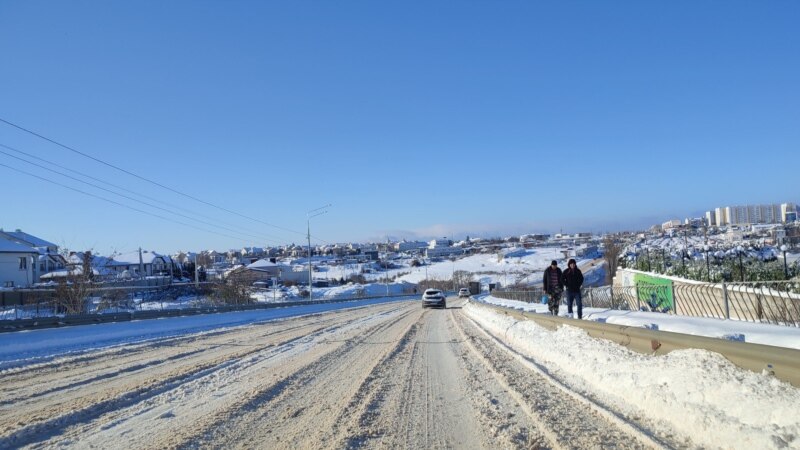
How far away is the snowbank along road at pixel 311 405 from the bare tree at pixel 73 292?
25.1m

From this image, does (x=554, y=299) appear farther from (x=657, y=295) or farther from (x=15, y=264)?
(x=15, y=264)

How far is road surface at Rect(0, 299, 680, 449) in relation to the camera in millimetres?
5742

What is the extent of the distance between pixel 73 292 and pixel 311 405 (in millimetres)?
33788

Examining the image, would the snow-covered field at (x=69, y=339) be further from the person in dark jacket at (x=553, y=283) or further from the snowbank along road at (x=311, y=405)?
the person in dark jacket at (x=553, y=283)

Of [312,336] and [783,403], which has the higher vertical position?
[783,403]

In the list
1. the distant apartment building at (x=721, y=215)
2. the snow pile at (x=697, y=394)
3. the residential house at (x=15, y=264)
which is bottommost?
the snow pile at (x=697, y=394)

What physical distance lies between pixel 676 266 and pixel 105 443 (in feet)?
84.0

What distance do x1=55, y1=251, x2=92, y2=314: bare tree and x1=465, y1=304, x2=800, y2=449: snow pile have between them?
34.3m

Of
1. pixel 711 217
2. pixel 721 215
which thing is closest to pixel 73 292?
pixel 721 215

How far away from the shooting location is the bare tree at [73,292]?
34812mm

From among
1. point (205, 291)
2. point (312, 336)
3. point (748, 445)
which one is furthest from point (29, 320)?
point (205, 291)

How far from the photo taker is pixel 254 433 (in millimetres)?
6070

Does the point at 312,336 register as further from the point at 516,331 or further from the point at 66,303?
the point at 66,303

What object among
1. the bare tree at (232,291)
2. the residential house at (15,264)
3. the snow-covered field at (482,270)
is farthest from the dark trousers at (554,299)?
the snow-covered field at (482,270)
